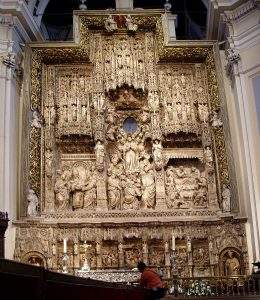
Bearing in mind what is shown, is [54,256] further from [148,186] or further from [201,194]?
[201,194]

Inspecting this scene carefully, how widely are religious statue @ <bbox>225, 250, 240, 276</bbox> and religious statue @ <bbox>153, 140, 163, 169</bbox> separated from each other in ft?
12.1

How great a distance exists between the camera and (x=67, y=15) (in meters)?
22.1

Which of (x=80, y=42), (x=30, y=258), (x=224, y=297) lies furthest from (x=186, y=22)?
(x=224, y=297)

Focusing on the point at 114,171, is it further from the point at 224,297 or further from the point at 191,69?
the point at 224,297

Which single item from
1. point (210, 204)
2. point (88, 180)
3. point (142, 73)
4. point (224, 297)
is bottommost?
point (224, 297)

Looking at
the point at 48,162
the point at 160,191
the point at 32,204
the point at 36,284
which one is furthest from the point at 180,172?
the point at 36,284

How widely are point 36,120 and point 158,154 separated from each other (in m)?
4.29

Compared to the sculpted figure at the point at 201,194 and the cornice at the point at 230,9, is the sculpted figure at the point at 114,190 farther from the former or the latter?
the cornice at the point at 230,9

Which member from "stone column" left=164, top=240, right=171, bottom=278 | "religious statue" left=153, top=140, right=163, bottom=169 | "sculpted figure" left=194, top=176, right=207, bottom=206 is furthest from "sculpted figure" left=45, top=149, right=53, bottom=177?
"sculpted figure" left=194, top=176, right=207, bottom=206

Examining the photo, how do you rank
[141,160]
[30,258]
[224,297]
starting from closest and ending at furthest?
[224,297]
[30,258]
[141,160]

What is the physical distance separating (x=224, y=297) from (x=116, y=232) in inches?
192

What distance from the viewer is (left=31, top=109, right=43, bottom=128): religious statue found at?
1545cm

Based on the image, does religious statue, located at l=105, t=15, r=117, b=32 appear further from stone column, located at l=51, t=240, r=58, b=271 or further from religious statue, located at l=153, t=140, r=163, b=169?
stone column, located at l=51, t=240, r=58, b=271

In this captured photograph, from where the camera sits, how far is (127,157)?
52.7 feet
